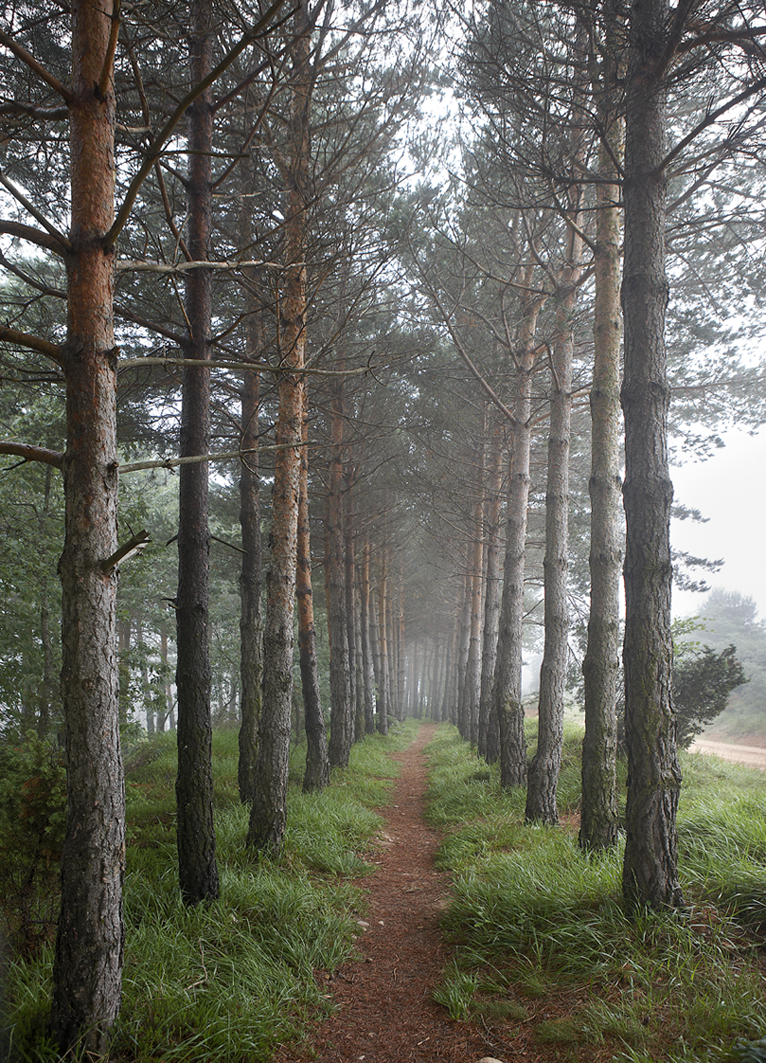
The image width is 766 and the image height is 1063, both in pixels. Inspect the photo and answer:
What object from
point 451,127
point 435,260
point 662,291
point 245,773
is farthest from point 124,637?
point 662,291

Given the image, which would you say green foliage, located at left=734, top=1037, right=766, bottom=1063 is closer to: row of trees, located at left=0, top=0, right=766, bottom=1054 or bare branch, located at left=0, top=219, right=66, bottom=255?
row of trees, located at left=0, top=0, right=766, bottom=1054

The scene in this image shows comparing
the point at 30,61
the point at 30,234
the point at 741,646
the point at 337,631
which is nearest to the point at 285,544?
the point at 30,234

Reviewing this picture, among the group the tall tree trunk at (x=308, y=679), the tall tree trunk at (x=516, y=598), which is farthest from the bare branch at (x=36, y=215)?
the tall tree trunk at (x=516, y=598)

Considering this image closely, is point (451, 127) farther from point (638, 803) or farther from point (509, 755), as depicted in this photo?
point (509, 755)

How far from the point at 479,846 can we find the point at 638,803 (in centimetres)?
295

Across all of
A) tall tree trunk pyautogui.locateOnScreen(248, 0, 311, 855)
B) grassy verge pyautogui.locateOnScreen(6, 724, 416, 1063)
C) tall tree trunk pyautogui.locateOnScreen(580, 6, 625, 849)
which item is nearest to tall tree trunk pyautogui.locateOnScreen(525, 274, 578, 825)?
tall tree trunk pyautogui.locateOnScreen(580, 6, 625, 849)

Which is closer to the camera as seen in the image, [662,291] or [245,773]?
[662,291]

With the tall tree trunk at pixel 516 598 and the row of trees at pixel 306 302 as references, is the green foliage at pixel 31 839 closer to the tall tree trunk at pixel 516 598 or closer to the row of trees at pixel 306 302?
the row of trees at pixel 306 302

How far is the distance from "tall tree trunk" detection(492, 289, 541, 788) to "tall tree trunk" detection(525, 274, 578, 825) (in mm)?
1175

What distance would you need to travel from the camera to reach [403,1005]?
134 inches

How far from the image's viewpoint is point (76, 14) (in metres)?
2.89

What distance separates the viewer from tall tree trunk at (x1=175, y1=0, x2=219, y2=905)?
4.21m

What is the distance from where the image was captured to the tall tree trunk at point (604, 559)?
5.02 meters

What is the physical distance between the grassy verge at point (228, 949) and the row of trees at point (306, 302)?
0.26 metres
